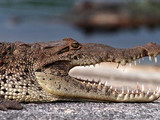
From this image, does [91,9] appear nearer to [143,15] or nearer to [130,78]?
[143,15]

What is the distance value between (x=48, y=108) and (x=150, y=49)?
5.56ft

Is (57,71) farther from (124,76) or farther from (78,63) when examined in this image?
(124,76)

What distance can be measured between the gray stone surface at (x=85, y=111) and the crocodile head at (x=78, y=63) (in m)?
0.12

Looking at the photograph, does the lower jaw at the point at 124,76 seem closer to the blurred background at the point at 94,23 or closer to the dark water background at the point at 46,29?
the dark water background at the point at 46,29

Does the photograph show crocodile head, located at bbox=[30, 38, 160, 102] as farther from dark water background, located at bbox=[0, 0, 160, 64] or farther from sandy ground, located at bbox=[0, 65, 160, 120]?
dark water background, located at bbox=[0, 0, 160, 64]

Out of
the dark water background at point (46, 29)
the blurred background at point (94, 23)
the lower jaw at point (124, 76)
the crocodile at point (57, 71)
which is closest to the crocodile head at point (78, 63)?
the crocodile at point (57, 71)

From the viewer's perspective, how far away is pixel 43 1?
1983 inches

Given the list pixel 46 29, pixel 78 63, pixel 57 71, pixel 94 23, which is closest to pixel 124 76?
pixel 78 63

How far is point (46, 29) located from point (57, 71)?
27114 millimetres

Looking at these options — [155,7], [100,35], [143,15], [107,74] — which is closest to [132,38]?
[100,35]

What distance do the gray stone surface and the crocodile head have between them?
120 millimetres

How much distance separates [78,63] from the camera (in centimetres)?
657

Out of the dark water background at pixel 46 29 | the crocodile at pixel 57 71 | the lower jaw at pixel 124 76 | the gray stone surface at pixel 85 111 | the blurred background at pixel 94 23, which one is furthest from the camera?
the blurred background at pixel 94 23

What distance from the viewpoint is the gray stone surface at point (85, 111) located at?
5656 millimetres
